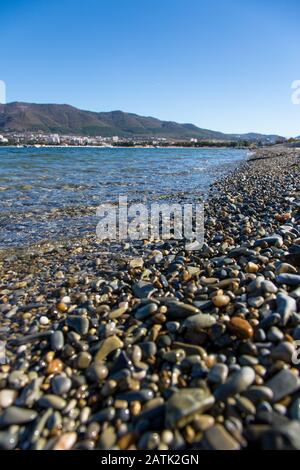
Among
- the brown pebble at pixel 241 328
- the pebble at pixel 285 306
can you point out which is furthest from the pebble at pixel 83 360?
the pebble at pixel 285 306

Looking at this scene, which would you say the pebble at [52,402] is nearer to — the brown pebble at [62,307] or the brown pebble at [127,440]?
the brown pebble at [127,440]

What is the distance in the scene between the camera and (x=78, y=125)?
165 metres

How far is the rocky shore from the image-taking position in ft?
5.12

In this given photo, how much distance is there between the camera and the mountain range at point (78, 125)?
5384 inches

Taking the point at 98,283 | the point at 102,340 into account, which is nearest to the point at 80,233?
the point at 98,283

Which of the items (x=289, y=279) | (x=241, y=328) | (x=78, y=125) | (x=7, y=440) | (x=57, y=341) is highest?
(x=78, y=125)

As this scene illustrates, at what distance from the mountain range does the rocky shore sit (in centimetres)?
13026

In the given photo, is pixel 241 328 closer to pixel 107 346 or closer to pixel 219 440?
pixel 219 440

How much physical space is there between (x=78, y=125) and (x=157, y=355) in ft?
588

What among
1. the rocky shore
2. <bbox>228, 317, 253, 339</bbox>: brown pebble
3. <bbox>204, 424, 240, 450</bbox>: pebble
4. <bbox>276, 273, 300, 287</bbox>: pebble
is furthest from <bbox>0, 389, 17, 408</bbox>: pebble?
<bbox>276, 273, 300, 287</bbox>: pebble

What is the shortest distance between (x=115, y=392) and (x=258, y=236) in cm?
334

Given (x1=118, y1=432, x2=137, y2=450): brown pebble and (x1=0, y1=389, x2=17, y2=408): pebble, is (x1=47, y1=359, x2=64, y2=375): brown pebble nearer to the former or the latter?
(x1=0, y1=389, x2=17, y2=408): pebble

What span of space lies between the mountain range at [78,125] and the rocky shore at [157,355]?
427 feet

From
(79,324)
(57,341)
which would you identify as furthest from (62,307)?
(57,341)
